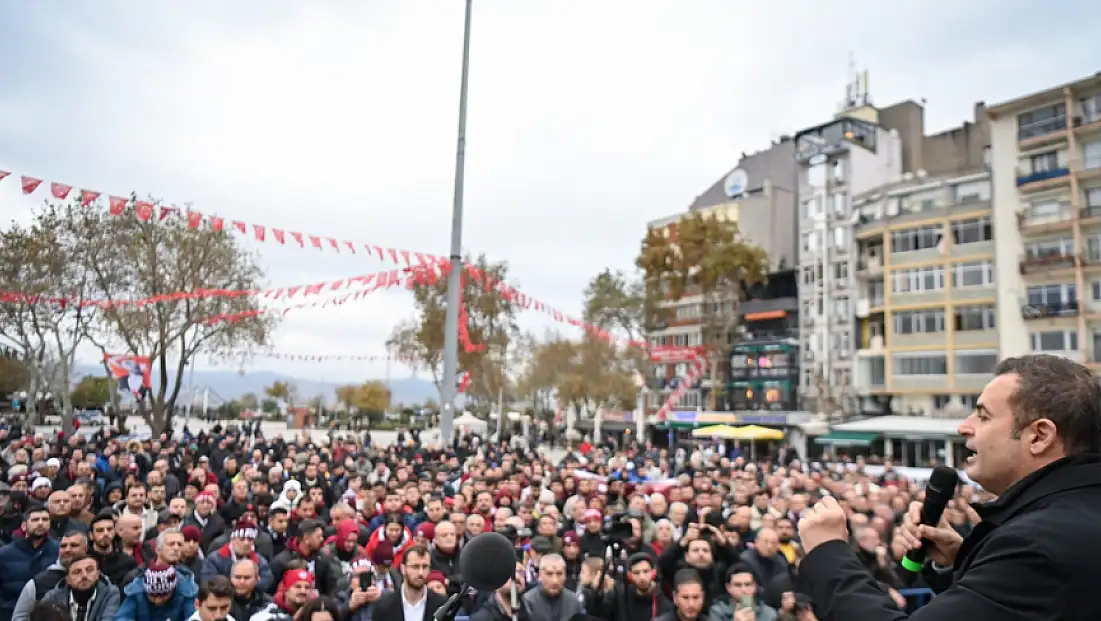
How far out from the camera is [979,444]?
5.75ft

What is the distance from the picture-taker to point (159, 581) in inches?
227

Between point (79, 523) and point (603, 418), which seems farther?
point (603, 418)

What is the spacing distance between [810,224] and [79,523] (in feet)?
137

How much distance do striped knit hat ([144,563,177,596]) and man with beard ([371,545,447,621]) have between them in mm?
1628

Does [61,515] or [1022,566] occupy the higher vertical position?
[1022,566]

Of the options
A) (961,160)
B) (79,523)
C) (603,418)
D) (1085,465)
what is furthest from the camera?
(603,418)

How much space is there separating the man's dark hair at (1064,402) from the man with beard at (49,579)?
6.46m

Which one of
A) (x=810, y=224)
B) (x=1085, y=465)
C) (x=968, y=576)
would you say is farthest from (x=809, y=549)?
(x=810, y=224)

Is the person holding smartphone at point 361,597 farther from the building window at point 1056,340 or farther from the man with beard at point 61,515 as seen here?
the building window at point 1056,340

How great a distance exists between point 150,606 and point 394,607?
6.29 ft

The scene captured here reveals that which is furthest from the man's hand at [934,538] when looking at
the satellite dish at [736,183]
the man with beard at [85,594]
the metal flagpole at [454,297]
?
the satellite dish at [736,183]

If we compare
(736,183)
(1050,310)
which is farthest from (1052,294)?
(736,183)

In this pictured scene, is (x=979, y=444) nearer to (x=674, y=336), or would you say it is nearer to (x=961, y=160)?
(x=961, y=160)

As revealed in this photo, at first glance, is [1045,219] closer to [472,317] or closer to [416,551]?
[472,317]
